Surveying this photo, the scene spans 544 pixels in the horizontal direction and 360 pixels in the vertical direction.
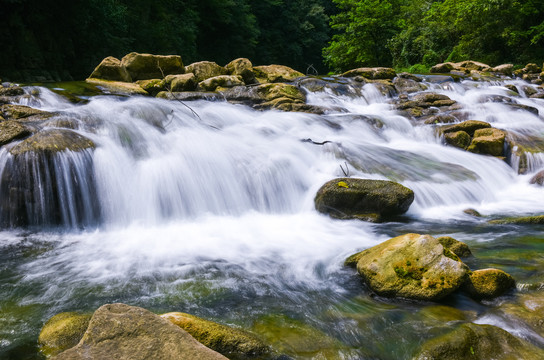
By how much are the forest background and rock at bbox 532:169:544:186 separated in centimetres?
1064

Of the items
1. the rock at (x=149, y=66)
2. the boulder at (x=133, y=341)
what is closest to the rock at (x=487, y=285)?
the boulder at (x=133, y=341)

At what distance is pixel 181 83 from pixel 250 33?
810 inches

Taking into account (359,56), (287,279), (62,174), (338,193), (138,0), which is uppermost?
(138,0)

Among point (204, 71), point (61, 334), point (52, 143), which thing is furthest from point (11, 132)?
point (204, 71)

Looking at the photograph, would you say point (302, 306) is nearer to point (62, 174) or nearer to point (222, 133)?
point (62, 174)

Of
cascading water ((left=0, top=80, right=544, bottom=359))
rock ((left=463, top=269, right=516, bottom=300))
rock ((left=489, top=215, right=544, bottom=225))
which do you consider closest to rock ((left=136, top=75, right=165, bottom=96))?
cascading water ((left=0, top=80, right=544, bottom=359))

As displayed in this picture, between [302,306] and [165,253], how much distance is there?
208 cm

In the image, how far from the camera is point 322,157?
305 inches

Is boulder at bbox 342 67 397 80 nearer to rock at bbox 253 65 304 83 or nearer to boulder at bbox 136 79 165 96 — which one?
rock at bbox 253 65 304 83

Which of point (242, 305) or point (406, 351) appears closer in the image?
point (406, 351)

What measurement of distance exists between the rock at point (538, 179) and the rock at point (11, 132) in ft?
30.7

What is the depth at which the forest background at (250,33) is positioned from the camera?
16.1m

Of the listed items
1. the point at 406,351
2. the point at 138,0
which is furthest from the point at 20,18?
the point at 406,351

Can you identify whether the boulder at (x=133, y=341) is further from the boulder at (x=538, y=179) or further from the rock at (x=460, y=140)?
the rock at (x=460, y=140)
